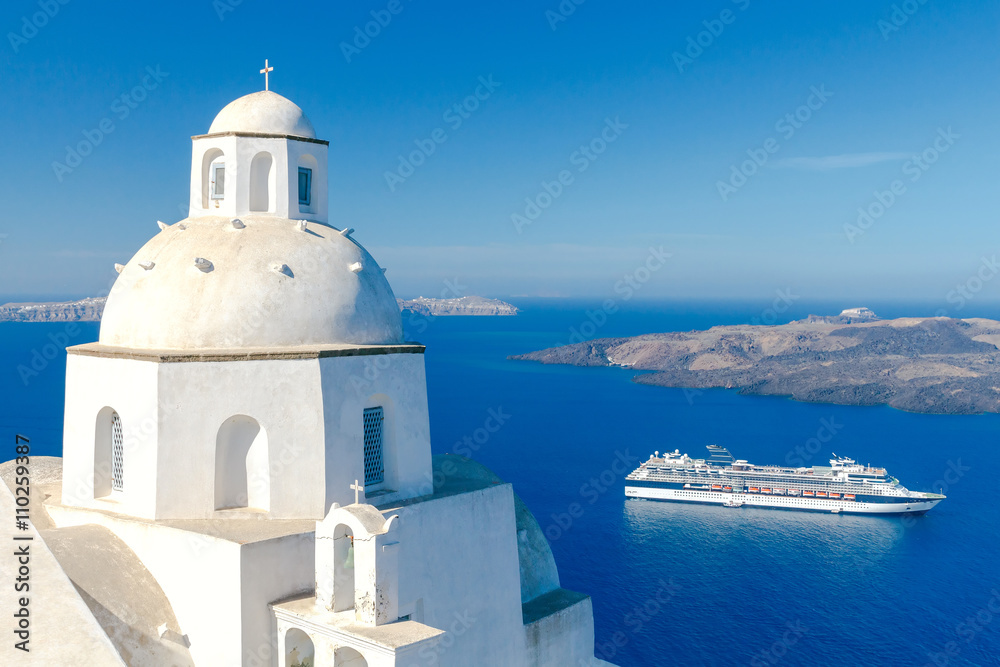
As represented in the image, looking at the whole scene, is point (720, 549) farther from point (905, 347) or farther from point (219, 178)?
point (905, 347)

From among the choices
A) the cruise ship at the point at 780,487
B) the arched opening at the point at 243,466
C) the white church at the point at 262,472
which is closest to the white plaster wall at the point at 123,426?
the white church at the point at 262,472

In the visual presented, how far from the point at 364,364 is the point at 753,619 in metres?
27.1

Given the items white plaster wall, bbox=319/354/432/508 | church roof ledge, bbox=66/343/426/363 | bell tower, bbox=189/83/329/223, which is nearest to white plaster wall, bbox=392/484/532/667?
white plaster wall, bbox=319/354/432/508

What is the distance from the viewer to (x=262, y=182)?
11.8 m

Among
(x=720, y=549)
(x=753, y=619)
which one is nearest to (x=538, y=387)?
(x=720, y=549)

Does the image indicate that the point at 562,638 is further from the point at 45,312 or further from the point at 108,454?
the point at 45,312

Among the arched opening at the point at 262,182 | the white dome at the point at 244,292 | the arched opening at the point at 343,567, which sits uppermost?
the arched opening at the point at 262,182

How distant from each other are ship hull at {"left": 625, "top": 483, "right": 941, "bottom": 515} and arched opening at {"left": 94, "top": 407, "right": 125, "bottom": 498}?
4266cm

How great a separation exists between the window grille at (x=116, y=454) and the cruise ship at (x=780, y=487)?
42.8 metres

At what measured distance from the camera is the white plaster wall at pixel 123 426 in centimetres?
970

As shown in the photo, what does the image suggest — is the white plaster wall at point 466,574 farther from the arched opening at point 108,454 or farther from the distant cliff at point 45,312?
the distant cliff at point 45,312

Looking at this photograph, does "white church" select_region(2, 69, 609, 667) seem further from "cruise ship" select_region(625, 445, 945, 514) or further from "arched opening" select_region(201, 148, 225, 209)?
"cruise ship" select_region(625, 445, 945, 514)

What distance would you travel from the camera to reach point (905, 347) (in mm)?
111875

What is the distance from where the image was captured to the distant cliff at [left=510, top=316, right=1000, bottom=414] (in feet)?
283
